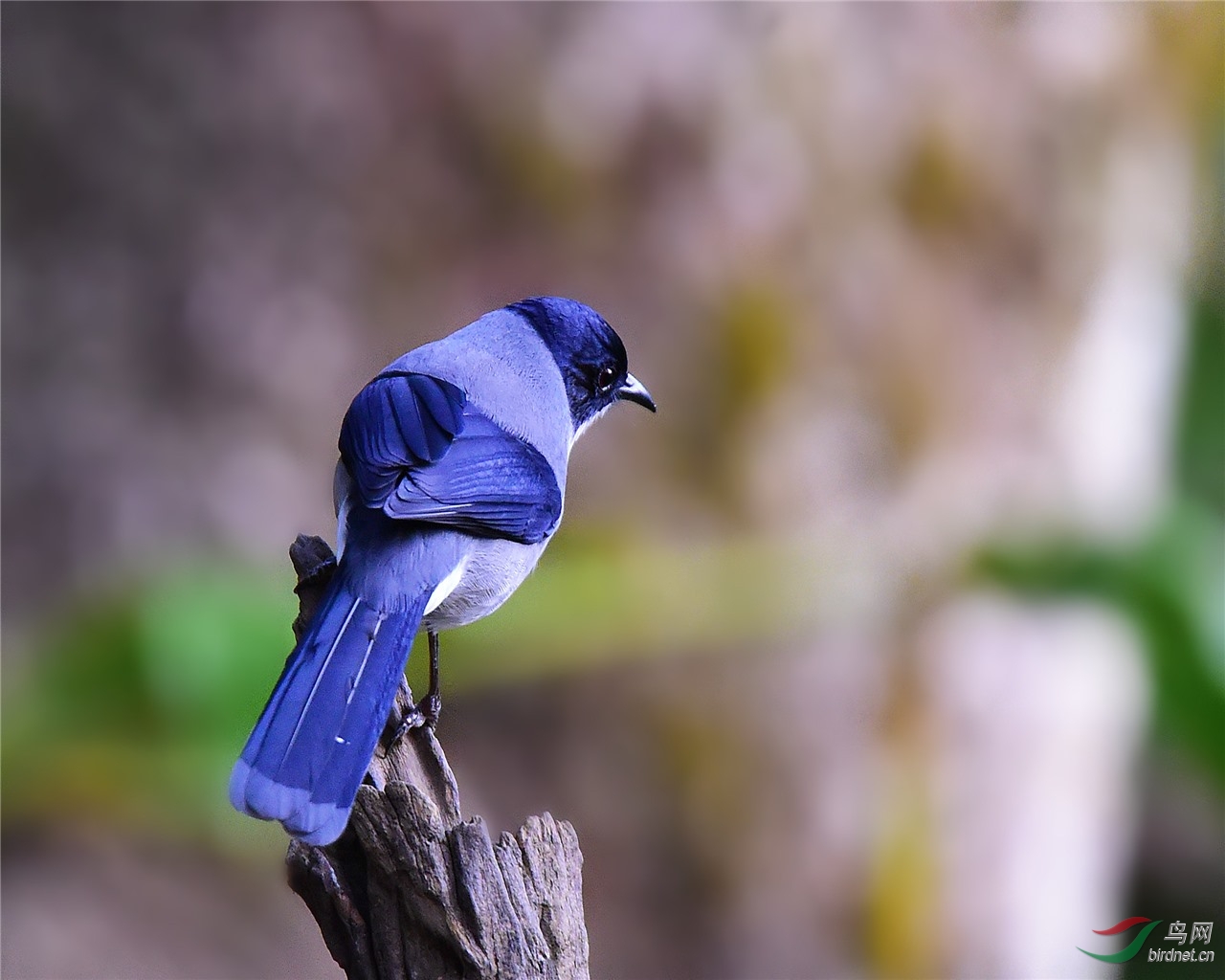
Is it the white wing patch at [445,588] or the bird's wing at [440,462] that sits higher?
the bird's wing at [440,462]

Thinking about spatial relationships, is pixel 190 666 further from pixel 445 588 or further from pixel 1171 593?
pixel 1171 593

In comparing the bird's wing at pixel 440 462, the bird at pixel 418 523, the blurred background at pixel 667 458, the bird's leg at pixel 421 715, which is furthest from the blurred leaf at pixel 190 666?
the bird's wing at pixel 440 462

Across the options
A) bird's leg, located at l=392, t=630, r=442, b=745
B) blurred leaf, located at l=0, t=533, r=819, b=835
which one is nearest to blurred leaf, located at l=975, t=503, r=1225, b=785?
blurred leaf, located at l=0, t=533, r=819, b=835

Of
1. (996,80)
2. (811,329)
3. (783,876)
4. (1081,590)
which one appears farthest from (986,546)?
(996,80)

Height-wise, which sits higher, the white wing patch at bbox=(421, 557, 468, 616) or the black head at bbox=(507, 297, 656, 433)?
the black head at bbox=(507, 297, 656, 433)

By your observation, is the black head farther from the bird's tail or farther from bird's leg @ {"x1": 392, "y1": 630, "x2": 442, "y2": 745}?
the bird's tail

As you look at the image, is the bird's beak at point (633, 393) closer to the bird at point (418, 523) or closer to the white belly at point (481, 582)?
the bird at point (418, 523)

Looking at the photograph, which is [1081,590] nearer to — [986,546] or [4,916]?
[986,546]
